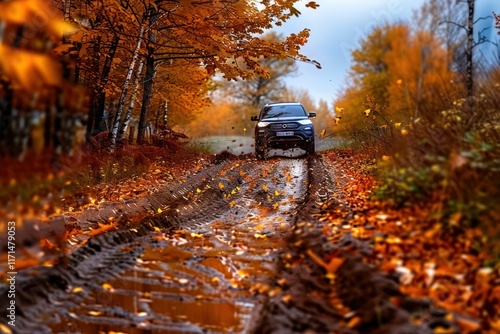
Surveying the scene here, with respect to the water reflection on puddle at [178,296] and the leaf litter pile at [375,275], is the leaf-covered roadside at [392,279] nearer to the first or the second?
the leaf litter pile at [375,275]

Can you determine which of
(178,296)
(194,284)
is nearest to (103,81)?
(194,284)

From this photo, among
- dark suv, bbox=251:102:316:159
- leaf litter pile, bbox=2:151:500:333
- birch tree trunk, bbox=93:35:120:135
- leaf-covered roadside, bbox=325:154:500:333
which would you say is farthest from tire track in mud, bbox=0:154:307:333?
dark suv, bbox=251:102:316:159

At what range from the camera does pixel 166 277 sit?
18.0 ft

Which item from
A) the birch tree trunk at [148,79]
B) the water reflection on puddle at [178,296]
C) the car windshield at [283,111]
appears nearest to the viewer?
the water reflection on puddle at [178,296]

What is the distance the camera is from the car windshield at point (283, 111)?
1791 centimetres

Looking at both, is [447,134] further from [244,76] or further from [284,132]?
[284,132]

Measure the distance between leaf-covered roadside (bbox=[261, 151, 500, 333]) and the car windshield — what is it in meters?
Result: 12.1

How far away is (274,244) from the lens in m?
6.98

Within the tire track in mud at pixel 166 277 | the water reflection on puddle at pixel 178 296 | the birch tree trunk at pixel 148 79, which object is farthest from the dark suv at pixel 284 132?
the water reflection on puddle at pixel 178 296

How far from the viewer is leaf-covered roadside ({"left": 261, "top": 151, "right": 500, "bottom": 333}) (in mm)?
3572

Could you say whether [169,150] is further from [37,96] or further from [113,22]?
[37,96]

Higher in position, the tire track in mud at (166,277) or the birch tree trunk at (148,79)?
the birch tree trunk at (148,79)

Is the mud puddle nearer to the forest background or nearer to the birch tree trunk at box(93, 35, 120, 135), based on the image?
the forest background

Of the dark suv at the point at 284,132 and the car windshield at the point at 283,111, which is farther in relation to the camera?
the car windshield at the point at 283,111
